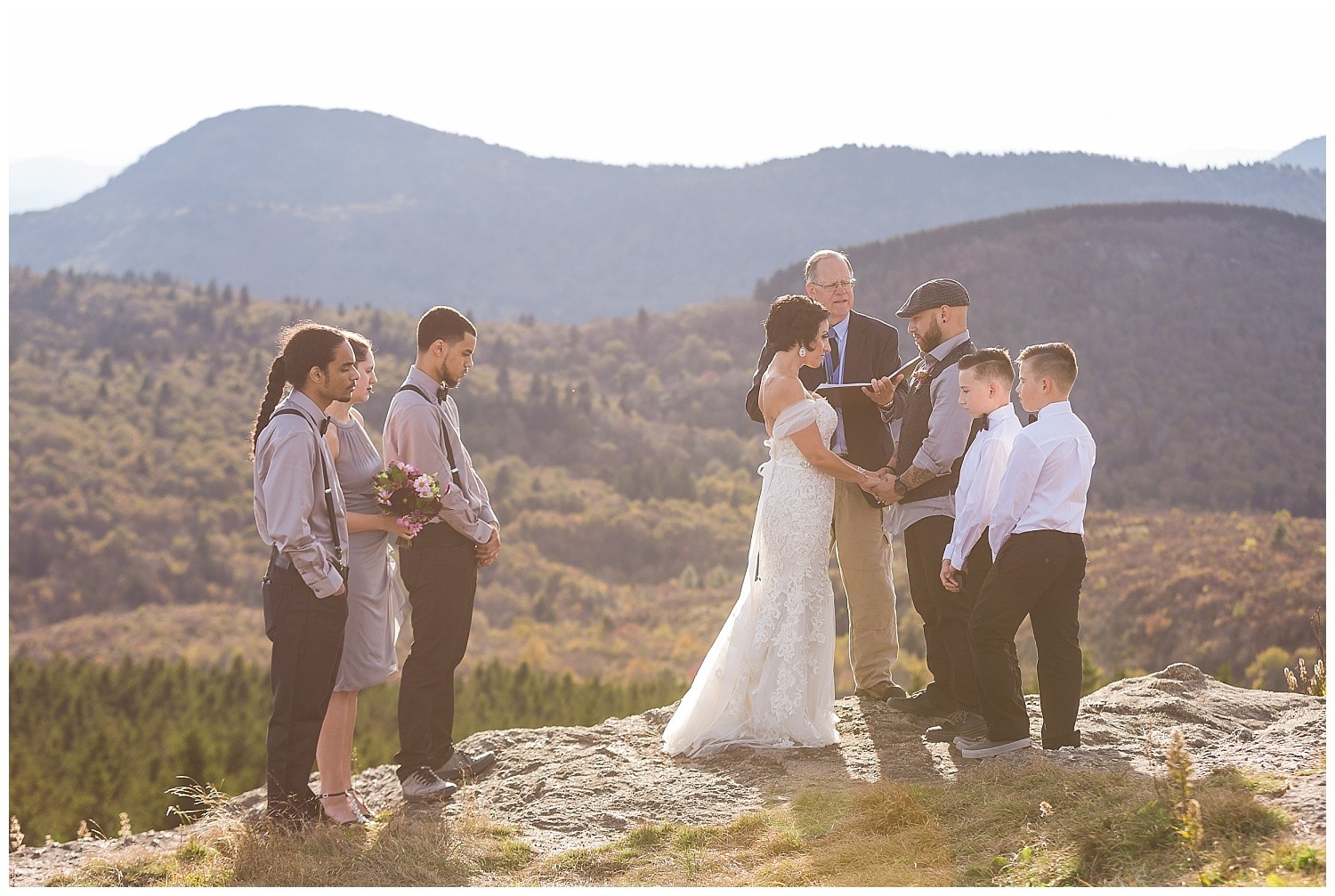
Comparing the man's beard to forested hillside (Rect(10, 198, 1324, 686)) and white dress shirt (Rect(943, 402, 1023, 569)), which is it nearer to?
white dress shirt (Rect(943, 402, 1023, 569))

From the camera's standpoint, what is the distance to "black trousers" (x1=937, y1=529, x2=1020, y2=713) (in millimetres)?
A: 5543

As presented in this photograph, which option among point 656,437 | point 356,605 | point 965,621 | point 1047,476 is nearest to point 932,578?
point 965,621

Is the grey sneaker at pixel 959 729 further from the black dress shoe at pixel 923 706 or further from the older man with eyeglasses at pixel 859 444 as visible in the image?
the older man with eyeglasses at pixel 859 444

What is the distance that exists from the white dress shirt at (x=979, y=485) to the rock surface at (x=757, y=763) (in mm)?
1027

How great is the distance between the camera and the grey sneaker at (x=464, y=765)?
5926 millimetres

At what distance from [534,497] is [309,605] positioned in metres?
36.8

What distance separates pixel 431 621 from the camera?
17.7ft

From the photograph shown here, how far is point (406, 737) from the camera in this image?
18.2 feet

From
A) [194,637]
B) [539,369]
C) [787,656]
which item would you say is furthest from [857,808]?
[539,369]

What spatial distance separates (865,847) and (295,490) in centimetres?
265

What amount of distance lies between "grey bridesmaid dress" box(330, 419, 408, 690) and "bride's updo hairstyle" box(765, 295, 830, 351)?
2.05 meters

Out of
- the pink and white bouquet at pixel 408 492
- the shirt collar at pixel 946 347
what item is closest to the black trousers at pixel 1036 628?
the shirt collar at pixel 946 347

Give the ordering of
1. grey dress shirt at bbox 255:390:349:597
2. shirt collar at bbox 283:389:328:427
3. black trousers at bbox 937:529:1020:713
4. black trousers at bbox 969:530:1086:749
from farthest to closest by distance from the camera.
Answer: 1. black trousers at bbox 937:529:1020:713
2. black trousers at bbox 969:530:1086:749
3. shirt collar at bbox 283:389:328:427
4. grey dress shirt at bbox 255:390:349:597

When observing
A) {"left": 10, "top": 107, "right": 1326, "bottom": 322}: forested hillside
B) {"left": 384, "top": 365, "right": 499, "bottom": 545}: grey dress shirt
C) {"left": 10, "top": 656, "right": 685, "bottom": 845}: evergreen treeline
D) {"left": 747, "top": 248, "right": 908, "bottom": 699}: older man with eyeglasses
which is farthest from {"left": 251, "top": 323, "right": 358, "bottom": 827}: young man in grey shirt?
{"left": 10, "top": 107, "right": 1326, "bottom": 322}: forested hillside
